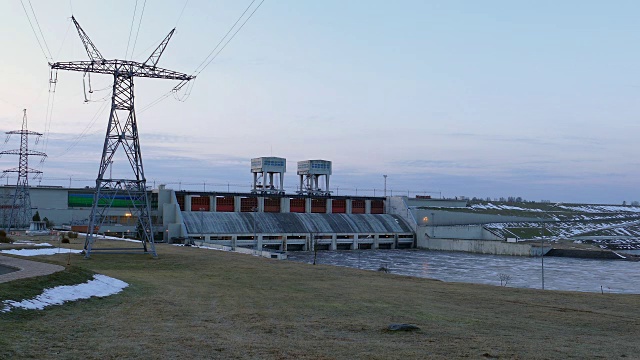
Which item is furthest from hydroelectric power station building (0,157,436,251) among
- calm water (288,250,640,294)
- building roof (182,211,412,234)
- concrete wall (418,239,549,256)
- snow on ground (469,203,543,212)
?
snow on ground (469,203,543,212)

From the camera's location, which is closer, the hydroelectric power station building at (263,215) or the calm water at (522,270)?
the calm water at (522,270)

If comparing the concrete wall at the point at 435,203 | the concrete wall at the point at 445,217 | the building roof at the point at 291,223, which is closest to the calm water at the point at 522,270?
the building roof at the point at 291,223

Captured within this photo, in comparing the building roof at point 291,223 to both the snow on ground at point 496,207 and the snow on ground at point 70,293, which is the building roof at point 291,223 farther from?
the snow on ground at point 70,293

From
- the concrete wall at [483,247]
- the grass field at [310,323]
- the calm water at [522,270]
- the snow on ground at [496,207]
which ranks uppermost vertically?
the snow on ground at [496,207]

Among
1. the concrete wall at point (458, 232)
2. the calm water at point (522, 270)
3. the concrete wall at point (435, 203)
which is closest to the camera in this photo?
the calm water at point (522, 270)

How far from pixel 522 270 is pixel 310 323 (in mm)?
53591

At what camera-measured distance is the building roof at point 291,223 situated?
311ft

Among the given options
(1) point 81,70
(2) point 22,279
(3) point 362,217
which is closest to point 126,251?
(1) point 81,70

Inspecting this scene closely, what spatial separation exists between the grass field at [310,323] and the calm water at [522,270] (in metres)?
22.2

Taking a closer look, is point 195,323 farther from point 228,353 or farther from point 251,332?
point 228,353

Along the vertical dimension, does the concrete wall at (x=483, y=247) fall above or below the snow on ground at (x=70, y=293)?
below

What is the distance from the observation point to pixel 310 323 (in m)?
18.0

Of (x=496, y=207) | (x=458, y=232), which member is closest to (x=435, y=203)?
(x=496, y=207)

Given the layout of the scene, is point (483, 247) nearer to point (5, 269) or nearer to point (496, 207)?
point (496, 207)
